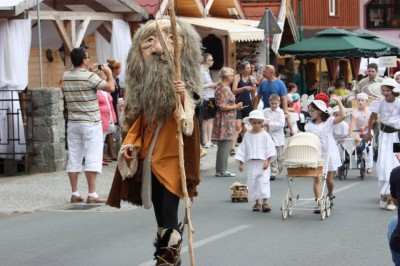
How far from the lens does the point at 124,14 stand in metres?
22.9

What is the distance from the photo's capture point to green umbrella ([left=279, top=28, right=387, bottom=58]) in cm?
3253

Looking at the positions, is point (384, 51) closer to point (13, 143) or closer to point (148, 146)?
point (13, 143)

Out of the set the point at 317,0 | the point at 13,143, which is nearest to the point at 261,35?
the point at 13,143

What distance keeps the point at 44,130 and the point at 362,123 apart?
19.4 feet

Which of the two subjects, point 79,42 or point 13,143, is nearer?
point 13,143

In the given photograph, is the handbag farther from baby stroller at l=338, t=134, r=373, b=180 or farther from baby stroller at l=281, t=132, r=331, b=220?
baby stroller at l=281, t=132, r=331, b=220

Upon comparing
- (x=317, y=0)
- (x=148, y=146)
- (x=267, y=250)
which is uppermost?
(x=317, y=0)

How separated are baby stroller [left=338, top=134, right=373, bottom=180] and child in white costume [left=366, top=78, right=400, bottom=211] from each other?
393 centimetres

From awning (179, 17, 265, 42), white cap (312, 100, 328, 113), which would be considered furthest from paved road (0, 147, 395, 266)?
awning (179, 17, 265, 42)

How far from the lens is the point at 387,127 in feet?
50.0

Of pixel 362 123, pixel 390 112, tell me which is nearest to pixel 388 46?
pixel 362 123

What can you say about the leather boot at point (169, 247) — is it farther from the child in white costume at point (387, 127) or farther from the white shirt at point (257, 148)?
the child in white costume at point (387, 127)

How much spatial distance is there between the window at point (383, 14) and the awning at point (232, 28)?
3533 cm

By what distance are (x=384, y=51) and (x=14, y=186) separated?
64.2ft
